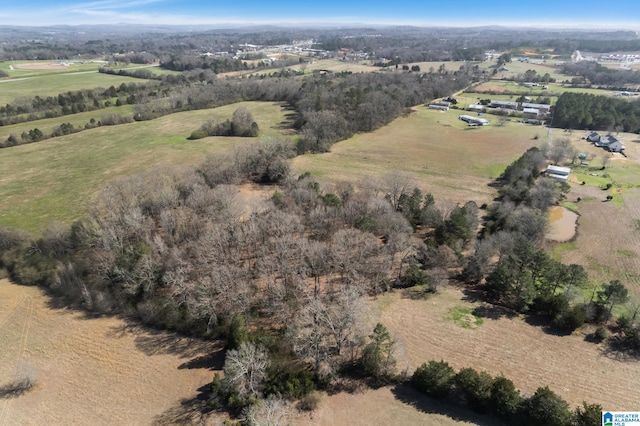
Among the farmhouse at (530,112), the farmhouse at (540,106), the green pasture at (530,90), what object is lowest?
the farmhouse at (530,112)

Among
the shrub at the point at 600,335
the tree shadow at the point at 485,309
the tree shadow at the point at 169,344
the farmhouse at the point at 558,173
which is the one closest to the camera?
the tree shadow at the point at 169,344

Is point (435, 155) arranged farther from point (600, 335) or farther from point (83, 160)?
point (83, 160)

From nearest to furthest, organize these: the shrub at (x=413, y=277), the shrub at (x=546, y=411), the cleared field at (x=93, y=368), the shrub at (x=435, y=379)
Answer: the shrub at (x=546, y=411) → the shrub at (x=435, y=379) → the cleared field at (x=93, y=368) → the shrub at (x=413, y=277)

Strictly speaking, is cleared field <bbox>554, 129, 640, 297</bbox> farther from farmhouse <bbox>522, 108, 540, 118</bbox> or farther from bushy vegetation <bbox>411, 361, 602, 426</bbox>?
farmhouse <bbox>522, 108, 540, 118</bbox>

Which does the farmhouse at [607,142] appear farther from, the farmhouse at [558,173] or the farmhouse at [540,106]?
the farmhouse at [558,173]

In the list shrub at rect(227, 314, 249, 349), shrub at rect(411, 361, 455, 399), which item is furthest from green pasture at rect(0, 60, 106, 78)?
shrub at rect(411, 361, 455, 399)

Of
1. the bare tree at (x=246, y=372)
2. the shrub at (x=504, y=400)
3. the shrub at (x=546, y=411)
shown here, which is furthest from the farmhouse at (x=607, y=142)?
the bare tree at (x=246, y=372)

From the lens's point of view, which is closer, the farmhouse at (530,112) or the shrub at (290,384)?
the shrub at (290,384)
